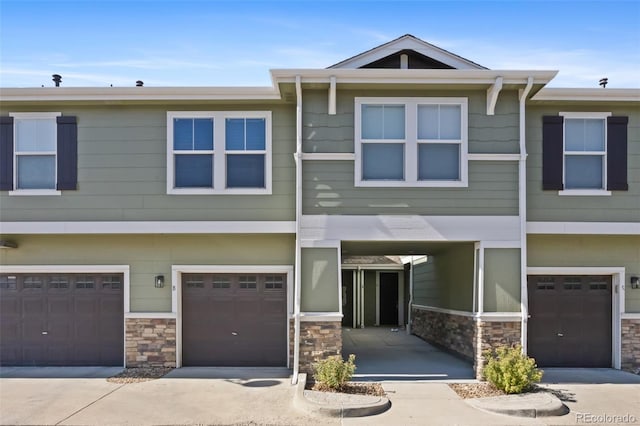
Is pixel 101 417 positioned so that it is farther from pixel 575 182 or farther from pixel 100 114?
pixel 575 182

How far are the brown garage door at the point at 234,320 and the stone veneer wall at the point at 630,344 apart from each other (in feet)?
23.4

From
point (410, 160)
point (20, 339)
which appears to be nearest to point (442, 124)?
point (410, 160)

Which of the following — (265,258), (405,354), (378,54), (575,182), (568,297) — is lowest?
(405,354)

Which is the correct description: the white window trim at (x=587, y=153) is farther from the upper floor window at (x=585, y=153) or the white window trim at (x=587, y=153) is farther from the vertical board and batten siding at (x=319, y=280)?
the vertical board and batten siding at (x=319, y=280)

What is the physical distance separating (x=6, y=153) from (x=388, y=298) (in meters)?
13.8

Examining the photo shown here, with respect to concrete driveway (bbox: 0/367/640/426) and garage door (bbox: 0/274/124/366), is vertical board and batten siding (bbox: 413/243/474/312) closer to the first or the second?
concrete driveway (bbox: 0/367/640/426)

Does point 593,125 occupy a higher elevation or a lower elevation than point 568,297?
higher

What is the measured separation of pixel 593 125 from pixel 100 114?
1030 cm

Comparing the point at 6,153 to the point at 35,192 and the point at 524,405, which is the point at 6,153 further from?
the point at 524,405

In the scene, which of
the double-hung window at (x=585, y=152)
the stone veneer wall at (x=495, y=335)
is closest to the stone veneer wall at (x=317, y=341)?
the stone veneer wall at (x=495, y=335)

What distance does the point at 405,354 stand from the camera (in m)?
12.1

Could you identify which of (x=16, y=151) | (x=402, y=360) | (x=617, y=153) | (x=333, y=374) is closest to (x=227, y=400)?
(x=333, y=374)

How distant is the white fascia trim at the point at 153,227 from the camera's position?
33.4 ft

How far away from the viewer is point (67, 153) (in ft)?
34.3
